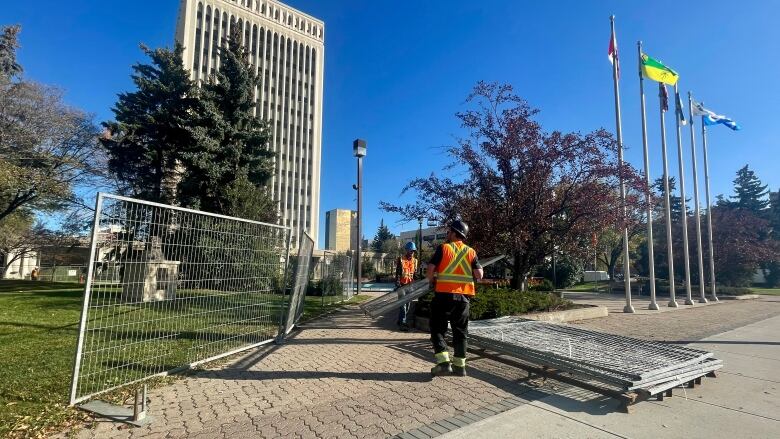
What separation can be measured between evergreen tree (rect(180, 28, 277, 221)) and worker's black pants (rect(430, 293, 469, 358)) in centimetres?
1651

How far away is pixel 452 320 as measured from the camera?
5.30 metres

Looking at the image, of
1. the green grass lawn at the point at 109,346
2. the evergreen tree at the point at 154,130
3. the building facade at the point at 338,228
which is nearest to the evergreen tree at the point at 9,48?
the evergreen tree at the point at 154,130

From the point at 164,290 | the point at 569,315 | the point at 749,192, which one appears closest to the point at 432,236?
the point at 749,192

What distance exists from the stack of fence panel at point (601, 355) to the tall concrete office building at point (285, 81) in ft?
232

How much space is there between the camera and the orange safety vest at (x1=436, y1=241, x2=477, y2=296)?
5.25 metres

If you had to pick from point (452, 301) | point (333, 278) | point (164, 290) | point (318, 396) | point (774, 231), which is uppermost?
point (774, 231)

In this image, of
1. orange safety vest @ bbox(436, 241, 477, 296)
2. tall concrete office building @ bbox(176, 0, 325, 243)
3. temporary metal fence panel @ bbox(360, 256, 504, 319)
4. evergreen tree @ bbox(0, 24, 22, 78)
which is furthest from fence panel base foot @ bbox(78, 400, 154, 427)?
tall concrete office building @ bbox(176, 0, 325, 243)

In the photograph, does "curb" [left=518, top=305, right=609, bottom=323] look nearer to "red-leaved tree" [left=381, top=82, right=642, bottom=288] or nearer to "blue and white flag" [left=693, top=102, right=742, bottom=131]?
"red-leaved tree" [left=381, top=82, right=642, bottom=288]

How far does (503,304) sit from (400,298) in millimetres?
3175

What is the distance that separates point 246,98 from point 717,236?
2968cm

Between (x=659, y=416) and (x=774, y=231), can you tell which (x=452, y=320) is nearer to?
(x=659, y=416)

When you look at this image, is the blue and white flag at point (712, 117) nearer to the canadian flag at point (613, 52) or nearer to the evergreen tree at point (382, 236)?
the canadian flag at point (613, 52)

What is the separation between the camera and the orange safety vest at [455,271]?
17.2ft

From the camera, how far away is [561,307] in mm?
11156
